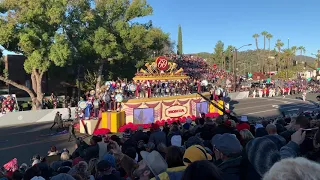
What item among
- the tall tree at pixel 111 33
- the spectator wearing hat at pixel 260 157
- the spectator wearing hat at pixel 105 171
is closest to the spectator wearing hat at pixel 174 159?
the spectator wearing hat at pixel 105 171

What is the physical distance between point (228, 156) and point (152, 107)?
20952 millimetres

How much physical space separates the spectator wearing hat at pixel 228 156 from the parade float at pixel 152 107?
18.2m

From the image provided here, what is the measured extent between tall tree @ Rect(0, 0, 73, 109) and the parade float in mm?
7723

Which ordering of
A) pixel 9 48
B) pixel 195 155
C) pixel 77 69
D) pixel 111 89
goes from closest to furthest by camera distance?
pixel 195 155
pixel 111 89
pixel 9 48
pixel 77 69

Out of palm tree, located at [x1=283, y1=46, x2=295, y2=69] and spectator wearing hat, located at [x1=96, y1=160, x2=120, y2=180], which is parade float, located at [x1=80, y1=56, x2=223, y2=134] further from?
palm tree, located at [x1=283, y1=46, x2=295, y2=69]

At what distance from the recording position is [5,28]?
96.8 feet

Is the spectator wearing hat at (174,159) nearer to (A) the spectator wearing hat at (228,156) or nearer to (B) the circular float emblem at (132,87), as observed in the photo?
(A) the spectator wearing hat at (228,156)

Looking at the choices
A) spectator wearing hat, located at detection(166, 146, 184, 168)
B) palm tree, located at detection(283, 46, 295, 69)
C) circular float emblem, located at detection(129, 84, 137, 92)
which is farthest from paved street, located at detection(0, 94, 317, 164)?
palm tree, located at detection(283, 46, 295, 69)

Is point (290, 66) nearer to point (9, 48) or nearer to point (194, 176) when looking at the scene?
point (9, 48)

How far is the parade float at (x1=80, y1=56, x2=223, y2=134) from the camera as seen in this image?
2184cm

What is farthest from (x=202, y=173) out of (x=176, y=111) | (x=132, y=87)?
(x=176, y=111)

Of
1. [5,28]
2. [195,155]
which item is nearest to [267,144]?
[195,155]

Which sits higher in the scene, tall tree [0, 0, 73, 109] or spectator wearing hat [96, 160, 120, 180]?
tall tree [0, 0, 73, 109]

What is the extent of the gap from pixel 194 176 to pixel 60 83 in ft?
143
